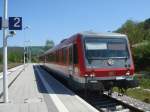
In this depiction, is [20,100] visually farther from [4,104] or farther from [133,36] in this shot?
[133,36]

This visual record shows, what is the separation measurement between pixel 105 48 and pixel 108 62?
0.67 meters

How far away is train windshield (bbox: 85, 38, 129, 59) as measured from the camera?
54.6 feet

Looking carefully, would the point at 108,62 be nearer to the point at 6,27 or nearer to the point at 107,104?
the point at 107,104

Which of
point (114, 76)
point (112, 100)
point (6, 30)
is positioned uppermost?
point (6, 30)

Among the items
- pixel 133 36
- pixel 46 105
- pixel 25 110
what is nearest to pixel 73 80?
pixel 46 105

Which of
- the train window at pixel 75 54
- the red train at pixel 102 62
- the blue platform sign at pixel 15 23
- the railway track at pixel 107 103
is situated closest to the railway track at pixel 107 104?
the railway track at pixel 107 103

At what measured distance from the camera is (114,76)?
16.6 m

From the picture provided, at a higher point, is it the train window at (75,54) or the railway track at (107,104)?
the train window at (75,54)

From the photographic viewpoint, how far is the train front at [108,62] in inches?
640

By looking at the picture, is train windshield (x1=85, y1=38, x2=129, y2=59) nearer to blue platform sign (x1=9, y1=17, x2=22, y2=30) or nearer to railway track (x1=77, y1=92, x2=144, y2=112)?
railway track (x1=77, y1=92, x2=144, y2=112)

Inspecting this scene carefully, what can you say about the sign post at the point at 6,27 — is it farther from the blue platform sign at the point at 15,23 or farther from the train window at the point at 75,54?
the train window at the point at 75,54

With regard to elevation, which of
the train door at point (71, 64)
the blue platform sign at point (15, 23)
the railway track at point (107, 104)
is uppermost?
the blue platform sign at point (15, 23)

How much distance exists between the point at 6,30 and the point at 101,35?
4.90 meters

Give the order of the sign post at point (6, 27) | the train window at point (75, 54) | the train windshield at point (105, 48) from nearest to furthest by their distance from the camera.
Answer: the sign post at point (6, 27) → the train windshield at point (105, 48) → the train window at point (75, 54)
